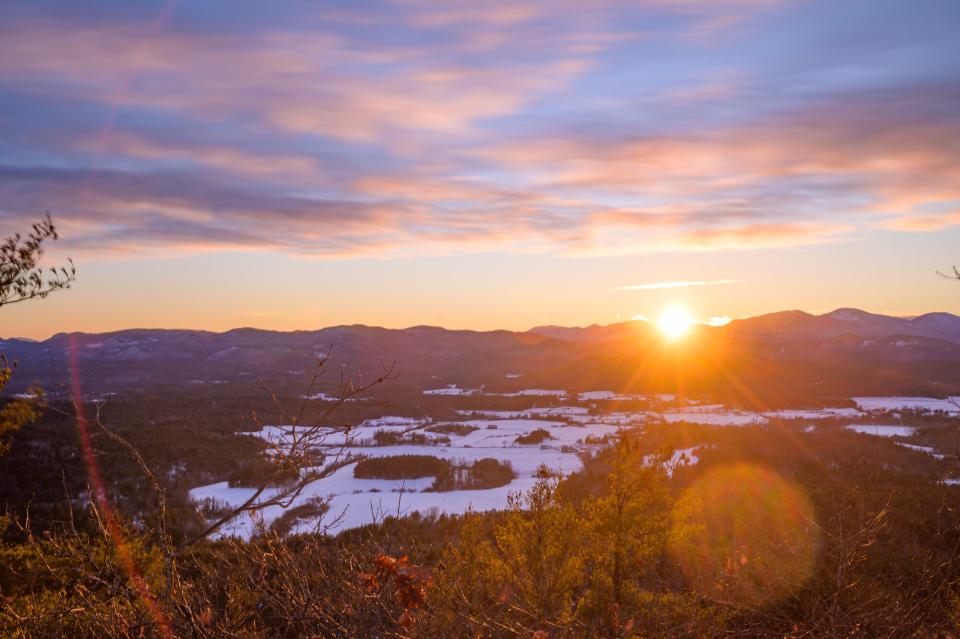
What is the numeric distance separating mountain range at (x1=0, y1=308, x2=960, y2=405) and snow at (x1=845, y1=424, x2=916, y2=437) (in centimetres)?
2432

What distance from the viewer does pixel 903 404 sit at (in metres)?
75.3

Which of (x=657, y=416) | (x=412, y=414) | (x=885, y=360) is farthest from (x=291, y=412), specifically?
(x=885, y=360)

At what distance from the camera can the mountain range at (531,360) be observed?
10062 centimetres

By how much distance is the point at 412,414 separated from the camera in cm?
7731

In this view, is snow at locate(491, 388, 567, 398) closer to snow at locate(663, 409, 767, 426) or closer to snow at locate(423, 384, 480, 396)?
snow at locate(423, 384, 480, 396)

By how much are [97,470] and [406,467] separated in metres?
17.9

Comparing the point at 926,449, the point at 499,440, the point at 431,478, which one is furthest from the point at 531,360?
the point at 431,478

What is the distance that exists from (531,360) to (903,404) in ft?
315

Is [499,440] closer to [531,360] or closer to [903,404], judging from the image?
[903,404]

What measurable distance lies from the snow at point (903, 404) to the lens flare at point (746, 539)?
53.5 metres

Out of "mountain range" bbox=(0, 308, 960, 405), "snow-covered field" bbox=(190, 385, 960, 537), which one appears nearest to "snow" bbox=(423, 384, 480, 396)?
"mountain range" bbox=(0, 308, 960, 405)

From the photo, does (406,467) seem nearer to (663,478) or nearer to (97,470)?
(97,470)

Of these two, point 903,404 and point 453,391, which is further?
point 453,391

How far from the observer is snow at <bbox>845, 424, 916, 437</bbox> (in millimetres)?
50472
